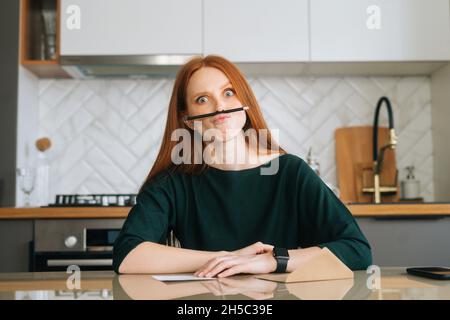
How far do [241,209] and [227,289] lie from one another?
64 centimetres

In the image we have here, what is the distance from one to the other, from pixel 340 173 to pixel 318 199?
157cm

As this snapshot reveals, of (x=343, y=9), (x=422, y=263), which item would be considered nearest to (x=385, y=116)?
(x=343, y=9)

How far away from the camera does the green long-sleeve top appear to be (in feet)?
4.62

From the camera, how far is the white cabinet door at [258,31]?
271cm

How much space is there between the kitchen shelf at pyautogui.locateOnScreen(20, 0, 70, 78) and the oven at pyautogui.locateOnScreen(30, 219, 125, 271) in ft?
2.71

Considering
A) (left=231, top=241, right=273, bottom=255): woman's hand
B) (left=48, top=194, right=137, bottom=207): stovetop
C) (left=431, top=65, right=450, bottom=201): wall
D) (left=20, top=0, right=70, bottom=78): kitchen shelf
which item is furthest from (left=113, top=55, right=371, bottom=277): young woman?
(left=431, top=65, right=450, bottom=201): wall

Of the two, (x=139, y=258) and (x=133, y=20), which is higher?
(x=133, y=20)

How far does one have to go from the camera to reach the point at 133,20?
8.91 ft

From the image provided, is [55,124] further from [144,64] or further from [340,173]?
[340,173]

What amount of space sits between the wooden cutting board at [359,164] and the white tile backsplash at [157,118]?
0.18 feet

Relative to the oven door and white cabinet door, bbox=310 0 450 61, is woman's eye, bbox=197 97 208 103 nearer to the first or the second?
the oven door

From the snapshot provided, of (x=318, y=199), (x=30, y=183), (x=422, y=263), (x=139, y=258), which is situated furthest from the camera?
(x=30, y=183)

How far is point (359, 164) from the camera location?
295 cm

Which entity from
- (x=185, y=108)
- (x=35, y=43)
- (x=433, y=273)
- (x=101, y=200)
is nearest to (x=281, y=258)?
Result: (x=433, y=273)
